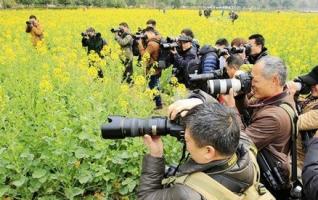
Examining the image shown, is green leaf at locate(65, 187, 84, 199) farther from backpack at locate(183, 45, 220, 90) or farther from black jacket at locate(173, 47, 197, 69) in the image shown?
black jacket at locate(173, 47, 197, 69)

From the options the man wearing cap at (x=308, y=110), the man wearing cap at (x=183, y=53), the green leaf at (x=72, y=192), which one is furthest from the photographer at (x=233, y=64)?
the green leaf at (x=72, y=192)

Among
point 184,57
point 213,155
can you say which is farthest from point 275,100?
point 184,57

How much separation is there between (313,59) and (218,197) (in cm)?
893

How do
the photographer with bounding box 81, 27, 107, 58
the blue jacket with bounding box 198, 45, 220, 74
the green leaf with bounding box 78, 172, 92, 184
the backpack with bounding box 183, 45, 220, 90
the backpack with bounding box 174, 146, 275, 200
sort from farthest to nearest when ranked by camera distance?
the photographer with bounding box 81, 27, 107, 58, the backpack with bounding box 183, 45, 220, 90, the blue jacket with bounding box 198, 45, 220, 74, the green leaf with bounding box 78, 172, 92, 184, the backpack with bounding box 174, 146, 275, 200

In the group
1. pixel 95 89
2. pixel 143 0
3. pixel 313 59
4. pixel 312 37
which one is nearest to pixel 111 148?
pixel 95 89

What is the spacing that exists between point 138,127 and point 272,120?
4.44ft

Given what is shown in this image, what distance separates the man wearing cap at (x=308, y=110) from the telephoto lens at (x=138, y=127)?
1.79m

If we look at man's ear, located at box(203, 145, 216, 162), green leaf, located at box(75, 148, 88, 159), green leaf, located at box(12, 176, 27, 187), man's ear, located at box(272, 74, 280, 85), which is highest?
man's ear, located at box(272, 74, 280, 85)

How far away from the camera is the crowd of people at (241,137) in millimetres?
1807

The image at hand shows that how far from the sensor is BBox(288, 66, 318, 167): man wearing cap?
3.53 meters

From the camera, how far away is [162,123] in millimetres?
2062

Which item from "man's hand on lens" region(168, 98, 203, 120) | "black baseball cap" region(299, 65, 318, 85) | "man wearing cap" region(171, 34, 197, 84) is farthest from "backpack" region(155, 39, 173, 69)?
"man's hand on lens" region(168, 98, 203, 120)

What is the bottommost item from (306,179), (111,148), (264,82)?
(111,148)

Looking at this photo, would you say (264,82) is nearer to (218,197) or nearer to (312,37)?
(218,197)
